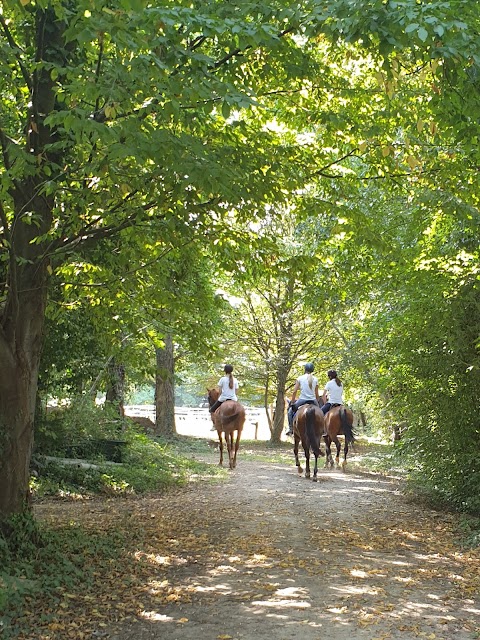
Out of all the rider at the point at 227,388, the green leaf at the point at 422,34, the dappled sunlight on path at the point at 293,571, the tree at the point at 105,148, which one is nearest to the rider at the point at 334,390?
the rider at the point at 227,388

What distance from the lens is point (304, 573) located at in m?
7.60

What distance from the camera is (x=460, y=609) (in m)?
6.48

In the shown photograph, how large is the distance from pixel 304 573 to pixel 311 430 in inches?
334

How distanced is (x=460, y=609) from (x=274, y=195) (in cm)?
454

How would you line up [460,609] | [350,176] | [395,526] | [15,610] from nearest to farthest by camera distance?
[15,610] → [460,609] → [350,176] → [395,526]

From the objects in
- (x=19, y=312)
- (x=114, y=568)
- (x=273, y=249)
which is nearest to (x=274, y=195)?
(x=273, y=249)

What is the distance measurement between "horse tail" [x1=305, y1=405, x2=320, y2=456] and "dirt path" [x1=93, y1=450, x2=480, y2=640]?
2615 millimetres

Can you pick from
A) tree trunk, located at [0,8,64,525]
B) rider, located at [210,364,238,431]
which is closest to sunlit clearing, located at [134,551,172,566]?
tree trunk, located at [0,8,64,525]

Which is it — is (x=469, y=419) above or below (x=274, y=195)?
below

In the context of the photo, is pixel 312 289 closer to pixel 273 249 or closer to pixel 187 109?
pixel 273 249

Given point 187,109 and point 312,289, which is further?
point 312,289

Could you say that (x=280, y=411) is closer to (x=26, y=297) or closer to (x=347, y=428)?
(x=347, y=428)

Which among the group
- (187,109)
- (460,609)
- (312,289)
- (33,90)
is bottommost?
(460,609)

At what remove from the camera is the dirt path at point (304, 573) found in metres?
5.90
